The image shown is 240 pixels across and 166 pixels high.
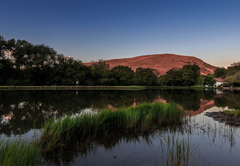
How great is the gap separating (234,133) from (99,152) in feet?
20.1

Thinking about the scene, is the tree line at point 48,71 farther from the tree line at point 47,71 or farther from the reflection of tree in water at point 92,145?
the reflection of tree in water at point 92,145

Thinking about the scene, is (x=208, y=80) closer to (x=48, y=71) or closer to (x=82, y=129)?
(x=48, y=71)

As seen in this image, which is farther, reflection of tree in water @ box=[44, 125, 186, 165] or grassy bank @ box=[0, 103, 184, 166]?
reflection of tree in water @ box=[44, 125, 186, 165]

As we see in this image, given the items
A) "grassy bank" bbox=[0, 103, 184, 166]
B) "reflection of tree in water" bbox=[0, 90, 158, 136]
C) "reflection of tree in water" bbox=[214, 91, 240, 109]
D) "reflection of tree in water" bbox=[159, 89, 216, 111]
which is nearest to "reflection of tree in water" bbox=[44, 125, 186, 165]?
"grassy bank" bbox=[0, 103, 184, 166]

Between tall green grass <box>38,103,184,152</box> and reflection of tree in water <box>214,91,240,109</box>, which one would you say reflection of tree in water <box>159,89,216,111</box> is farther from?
tall green grass <box>38,103,184,152</box>

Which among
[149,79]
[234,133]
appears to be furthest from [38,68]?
[234,133]

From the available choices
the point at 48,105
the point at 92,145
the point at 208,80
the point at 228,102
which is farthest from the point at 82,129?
the point at 208,80

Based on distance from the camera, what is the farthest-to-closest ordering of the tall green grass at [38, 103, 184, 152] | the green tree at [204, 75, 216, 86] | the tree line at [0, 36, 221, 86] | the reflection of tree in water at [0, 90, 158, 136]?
1. the green tree at [204, 75, 216, 86]
2. the tree line at [0, 36, 221, 86]
3. the reflection of tree in water at [0, 90, 158, 136]
4. the tall green grass at [38, 103, 184, 152]

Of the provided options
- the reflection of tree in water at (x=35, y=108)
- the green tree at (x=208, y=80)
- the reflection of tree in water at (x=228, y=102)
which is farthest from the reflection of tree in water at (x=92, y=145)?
the green tree at (x=208, y=80)

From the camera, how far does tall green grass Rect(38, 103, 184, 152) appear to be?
5.11 m

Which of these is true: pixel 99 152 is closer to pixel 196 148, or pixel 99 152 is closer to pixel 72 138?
pixel 72 138

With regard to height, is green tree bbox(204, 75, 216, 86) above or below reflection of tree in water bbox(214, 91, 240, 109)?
above

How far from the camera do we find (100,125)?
6691 mm

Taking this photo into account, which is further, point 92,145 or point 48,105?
point 48,105
